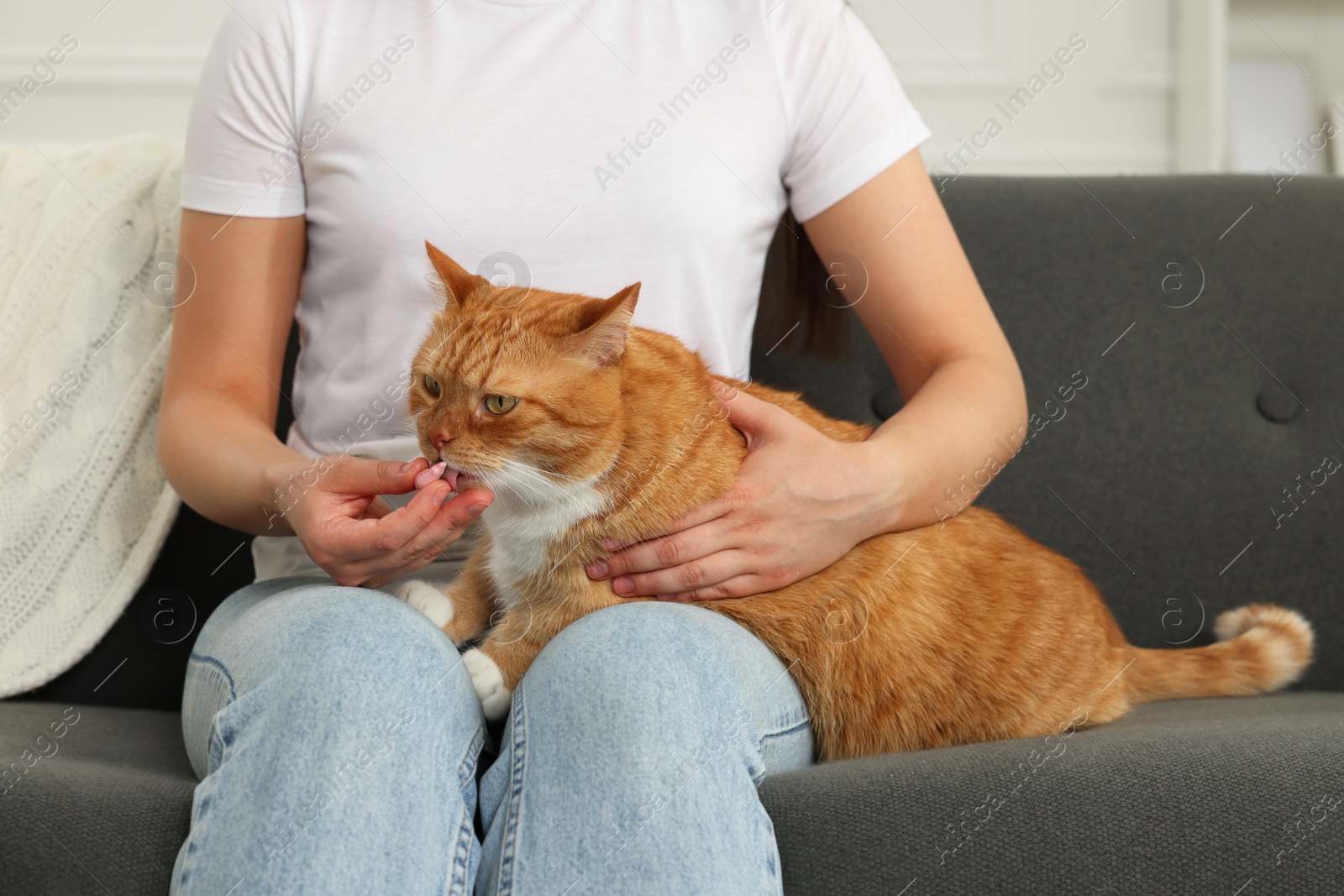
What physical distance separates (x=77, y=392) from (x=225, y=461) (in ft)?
1.70

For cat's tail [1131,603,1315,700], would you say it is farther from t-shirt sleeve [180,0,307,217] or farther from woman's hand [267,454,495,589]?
t-shirt sleeve [180,0,307,217]

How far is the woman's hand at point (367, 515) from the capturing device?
87 cm

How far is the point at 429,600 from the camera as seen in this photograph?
1.08 m

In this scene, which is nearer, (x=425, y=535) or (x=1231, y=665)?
(x=425, y=535)

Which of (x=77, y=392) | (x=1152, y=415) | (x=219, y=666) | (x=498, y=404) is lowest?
(x=77, y=392)

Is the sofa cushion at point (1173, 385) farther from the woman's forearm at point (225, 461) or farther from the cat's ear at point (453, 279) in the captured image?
the woman's forearm at point (225, 461)

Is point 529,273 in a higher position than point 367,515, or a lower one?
higher

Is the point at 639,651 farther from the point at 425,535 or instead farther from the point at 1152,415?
the point at 1152,415

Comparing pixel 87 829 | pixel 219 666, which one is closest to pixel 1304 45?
pixel 219 666

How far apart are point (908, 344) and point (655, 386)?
43 centimetres

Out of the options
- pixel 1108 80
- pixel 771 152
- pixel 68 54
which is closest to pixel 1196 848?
pixel 771 152

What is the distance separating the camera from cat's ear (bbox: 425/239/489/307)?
3.28 ft

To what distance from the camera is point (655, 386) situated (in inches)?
39.9

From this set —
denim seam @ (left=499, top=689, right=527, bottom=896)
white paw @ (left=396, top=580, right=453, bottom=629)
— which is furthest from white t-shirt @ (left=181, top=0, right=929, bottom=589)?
denim seam @ (left=499, top=689, right=527, bottom=896)
